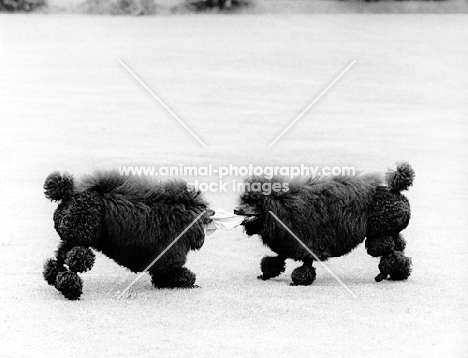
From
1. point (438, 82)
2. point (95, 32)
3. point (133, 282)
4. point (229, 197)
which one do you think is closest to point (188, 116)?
point (95, 32)

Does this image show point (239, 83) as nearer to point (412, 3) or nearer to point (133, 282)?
point (412, 3)

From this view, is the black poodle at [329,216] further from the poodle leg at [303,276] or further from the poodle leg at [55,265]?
the poodle leg at [55,265]

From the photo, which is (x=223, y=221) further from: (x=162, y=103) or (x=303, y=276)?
(x=162, y=103)

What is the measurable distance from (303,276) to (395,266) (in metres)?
0.19

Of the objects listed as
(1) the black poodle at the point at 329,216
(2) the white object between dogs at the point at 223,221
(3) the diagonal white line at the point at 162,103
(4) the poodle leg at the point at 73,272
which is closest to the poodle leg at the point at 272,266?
(1) the black poodle at the point at 329,216

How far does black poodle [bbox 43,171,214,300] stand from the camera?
5.46 ft

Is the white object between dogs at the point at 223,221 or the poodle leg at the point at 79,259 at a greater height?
the white object between dogs at the point at 223,221

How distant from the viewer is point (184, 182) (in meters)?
1.78

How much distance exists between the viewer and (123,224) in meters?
1.70

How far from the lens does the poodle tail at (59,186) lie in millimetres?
1665

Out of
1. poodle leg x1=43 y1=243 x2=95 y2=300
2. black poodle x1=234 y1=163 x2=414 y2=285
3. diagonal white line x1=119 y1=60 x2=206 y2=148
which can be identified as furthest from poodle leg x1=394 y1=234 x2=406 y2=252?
diagonal white line x1=119 y1=60 x2=206 y2=148

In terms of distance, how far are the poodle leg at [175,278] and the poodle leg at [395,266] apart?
15.2 inches

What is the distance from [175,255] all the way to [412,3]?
3.58 feet

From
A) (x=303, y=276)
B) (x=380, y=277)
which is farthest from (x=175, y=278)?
(x=380, y=277)
